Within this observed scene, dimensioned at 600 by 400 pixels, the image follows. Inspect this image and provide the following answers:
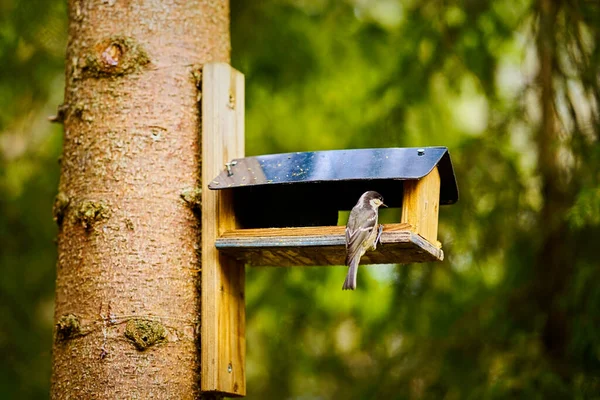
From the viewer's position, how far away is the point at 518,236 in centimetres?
488

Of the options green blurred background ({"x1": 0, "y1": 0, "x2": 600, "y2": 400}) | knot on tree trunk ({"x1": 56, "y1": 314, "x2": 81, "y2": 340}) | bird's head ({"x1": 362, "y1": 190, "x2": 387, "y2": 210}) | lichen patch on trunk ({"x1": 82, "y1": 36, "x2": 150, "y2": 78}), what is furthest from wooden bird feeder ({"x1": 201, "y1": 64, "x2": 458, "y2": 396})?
green blurred background ({"x1": 0, "y1": 0, "x2": 600, "y2": 400})

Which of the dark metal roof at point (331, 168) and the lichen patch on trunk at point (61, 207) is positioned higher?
the dark metal roof at point (331, 168)

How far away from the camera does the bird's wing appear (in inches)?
115

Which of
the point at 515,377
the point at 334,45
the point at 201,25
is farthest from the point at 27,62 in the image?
the point at 515,377

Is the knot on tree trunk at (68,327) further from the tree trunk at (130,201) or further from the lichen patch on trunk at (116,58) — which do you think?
the lichen patch on trunk at (116,58)

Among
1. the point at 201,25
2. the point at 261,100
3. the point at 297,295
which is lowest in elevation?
the point at 297,295

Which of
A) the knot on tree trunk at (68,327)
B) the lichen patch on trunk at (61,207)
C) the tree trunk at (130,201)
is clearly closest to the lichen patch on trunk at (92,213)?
the tree trunk at (130,201)

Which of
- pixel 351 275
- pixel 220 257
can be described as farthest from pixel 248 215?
pixel 351 275

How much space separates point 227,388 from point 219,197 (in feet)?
2.22

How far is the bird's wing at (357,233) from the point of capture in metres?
2.93

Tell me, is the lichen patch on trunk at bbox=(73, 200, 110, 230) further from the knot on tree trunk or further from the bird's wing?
the bird's wing

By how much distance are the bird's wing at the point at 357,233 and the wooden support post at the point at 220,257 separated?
0.47 metres

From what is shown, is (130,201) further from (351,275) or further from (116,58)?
(351,275)

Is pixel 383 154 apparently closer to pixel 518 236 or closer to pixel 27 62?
pixel 518 236
